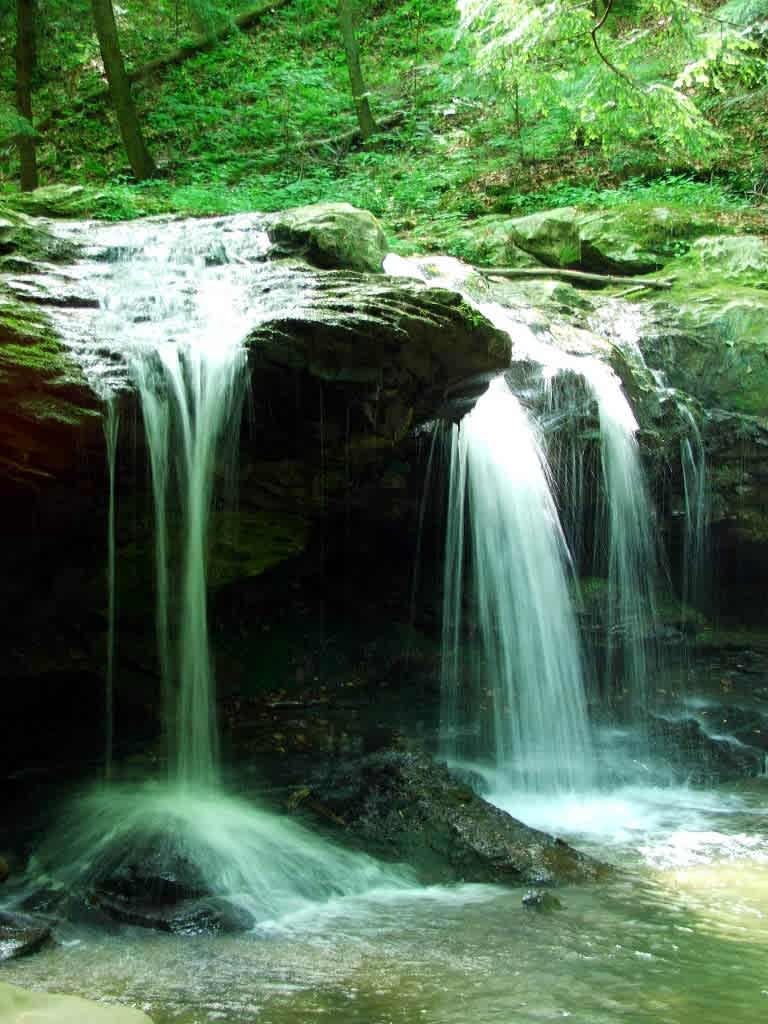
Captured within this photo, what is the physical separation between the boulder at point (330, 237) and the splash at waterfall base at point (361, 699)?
409 millimetres

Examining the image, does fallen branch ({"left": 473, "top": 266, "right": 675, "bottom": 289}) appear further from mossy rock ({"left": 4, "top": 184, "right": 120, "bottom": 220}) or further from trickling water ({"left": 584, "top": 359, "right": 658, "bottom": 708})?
mossy rock ({"left": 4, "top": 184, "right": 120, "bottom": 220})

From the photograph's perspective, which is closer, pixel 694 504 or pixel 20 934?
pixel 20 934

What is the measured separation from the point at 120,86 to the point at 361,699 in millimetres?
11256

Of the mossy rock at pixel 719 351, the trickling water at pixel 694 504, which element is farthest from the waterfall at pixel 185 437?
the mossy rock at pixel 719 351

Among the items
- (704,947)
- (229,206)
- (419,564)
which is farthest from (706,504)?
(229,206)

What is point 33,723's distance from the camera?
6.55 metres

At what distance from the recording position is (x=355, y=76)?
1683 cm

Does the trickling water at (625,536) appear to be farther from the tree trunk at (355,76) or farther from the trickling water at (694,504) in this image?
the tree trunk at (355,76)

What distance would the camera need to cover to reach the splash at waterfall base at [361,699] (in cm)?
409

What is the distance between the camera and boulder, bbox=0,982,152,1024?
2238mm

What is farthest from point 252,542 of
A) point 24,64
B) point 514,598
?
point 24,64

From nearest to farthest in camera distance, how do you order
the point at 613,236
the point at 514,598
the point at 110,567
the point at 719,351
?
the point at 110,567 < the point at 514,598 < the point at 719,351 < the point at 613,236

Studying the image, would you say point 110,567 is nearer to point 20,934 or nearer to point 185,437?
point 185,437

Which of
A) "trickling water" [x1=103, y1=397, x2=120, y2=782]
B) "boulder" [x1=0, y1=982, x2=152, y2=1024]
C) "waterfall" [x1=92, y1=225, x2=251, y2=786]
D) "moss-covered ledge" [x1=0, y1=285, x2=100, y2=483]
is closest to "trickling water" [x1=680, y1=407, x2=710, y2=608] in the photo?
"waterfall" [x1=92, y1=225, x2=251, y2=786]
